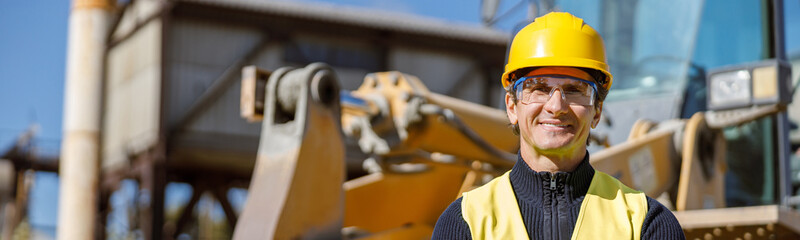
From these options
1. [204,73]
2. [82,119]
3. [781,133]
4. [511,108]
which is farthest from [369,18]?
[511,108]

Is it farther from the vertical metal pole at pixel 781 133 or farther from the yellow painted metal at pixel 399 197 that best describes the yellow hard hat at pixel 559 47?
the vertical metal pole at pixel 781 133

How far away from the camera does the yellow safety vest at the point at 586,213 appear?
2.31 m

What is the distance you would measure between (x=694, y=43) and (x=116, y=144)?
67.5ft

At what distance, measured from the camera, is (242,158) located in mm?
25656

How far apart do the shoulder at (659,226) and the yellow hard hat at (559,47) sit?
0.31m

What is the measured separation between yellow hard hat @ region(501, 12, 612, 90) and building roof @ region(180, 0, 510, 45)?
22.4m

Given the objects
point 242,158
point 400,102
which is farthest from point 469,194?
point 242,158

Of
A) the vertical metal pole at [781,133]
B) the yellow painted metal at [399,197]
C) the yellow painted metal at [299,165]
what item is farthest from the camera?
the vertical metal pole at [781,133]

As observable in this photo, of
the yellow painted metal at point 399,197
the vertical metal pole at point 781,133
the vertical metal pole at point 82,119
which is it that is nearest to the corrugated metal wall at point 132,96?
the vertical metal pole at point 82,119

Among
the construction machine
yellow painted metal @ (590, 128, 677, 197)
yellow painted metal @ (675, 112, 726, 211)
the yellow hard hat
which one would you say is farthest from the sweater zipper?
yellow painted metal @ (675, 112, 726, 211)

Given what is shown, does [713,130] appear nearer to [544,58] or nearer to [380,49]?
[544,58]

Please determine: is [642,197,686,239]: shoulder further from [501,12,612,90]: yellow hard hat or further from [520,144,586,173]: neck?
[501,12,612,90]: yellow hard hat

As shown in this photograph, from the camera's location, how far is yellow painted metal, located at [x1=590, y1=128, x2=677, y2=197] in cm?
711

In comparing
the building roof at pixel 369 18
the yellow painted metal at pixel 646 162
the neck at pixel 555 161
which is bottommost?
the yellow painted metal at pixel 646 162
